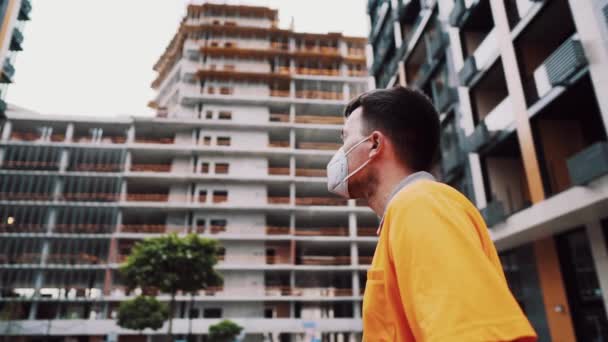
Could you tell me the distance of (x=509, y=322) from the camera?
95 cm

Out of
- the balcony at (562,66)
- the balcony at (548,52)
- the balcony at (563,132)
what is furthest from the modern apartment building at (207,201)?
the balcony at (562,66)

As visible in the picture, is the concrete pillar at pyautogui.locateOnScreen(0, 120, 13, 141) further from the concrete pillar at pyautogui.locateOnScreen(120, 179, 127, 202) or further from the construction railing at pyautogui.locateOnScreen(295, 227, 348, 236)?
the construction railing at pyautogui.locateOnScreen(295, 227, 348, 236)

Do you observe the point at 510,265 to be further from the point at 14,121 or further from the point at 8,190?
the point at 14,121

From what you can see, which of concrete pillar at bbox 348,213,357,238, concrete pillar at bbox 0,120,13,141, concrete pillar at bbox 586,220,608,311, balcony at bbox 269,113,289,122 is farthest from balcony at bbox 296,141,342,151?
concrete pillar at bbox 586,220,608,311

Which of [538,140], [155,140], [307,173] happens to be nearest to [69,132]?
[155,140]

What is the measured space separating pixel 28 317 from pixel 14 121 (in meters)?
19.4

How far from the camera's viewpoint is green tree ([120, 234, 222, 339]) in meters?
26.2

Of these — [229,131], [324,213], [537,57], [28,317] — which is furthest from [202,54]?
[537,57]

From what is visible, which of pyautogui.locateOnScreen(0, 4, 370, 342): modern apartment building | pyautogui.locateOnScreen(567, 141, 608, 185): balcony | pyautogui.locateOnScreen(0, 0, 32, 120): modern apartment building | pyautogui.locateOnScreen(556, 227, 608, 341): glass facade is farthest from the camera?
pyautogui.locateOnScreen(0, 4, 370, 342): modern apartment building

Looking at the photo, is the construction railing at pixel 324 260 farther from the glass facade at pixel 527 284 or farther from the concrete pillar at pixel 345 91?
the glass facade at pixel 527 284

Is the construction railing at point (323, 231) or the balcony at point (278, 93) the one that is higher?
the balcony at point (278, 93)

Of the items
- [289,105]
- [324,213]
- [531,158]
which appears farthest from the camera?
[289,105]

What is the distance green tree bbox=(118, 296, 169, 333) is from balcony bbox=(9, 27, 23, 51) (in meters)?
17.6

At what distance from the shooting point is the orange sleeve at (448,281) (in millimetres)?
946
